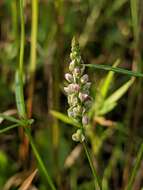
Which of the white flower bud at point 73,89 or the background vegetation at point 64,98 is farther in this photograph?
the background vegetation at point 64,98

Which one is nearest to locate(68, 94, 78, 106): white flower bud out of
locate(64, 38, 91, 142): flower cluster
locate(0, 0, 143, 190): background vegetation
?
locate(64, 38, 91, 142): flower cluster

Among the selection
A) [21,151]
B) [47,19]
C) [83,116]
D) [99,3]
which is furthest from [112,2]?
[83,116]

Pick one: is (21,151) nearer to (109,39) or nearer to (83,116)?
(109,39)

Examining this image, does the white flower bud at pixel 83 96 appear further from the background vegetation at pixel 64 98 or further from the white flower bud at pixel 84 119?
the background vegetation at pixel 64 98

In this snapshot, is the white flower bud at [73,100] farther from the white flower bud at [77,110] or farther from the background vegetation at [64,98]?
the background vegetation at [64,98]

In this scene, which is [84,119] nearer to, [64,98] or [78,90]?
[78,90]

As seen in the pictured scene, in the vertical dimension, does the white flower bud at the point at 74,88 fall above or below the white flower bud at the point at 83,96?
above

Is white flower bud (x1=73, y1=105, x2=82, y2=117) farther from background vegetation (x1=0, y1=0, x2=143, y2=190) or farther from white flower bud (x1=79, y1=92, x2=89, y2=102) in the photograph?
background vegetation (x1=0, y1=0, x2=143, y2=190)

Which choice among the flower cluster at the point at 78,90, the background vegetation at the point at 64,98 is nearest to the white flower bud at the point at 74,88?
the flower cluster at the point at 78,90
